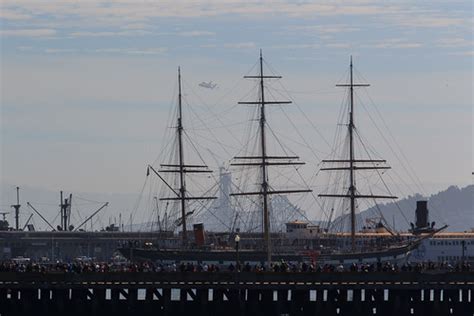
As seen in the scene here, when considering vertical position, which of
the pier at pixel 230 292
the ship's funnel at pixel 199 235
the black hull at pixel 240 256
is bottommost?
the pier at pixel 230 292

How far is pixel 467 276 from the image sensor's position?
101m

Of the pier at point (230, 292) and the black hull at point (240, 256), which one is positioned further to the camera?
the black hull at point (240, 256)

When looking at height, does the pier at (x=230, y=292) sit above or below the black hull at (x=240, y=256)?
below

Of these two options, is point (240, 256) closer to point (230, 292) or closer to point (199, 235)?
point (199, 235)

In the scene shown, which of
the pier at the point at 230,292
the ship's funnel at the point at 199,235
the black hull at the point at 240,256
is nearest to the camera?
the pier at the point at 230,292

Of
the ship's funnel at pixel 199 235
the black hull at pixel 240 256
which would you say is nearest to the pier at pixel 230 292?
the black hull at pixel 240 256

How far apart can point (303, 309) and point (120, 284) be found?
10.7m

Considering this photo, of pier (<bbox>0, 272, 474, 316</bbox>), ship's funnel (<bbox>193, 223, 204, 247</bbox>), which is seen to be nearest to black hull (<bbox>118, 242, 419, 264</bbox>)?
ship's funnel (<bbox>193, 223, 204, 247</bbox>)

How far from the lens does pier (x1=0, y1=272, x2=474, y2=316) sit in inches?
3917

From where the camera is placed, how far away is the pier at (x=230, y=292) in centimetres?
9950

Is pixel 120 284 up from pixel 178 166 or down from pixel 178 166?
down

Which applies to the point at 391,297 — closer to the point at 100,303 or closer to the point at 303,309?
the point at 303,309

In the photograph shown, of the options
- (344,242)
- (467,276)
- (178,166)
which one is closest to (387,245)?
(344,242)

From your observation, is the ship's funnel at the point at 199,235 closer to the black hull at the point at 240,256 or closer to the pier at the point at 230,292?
the black hull at the point at 240,256
